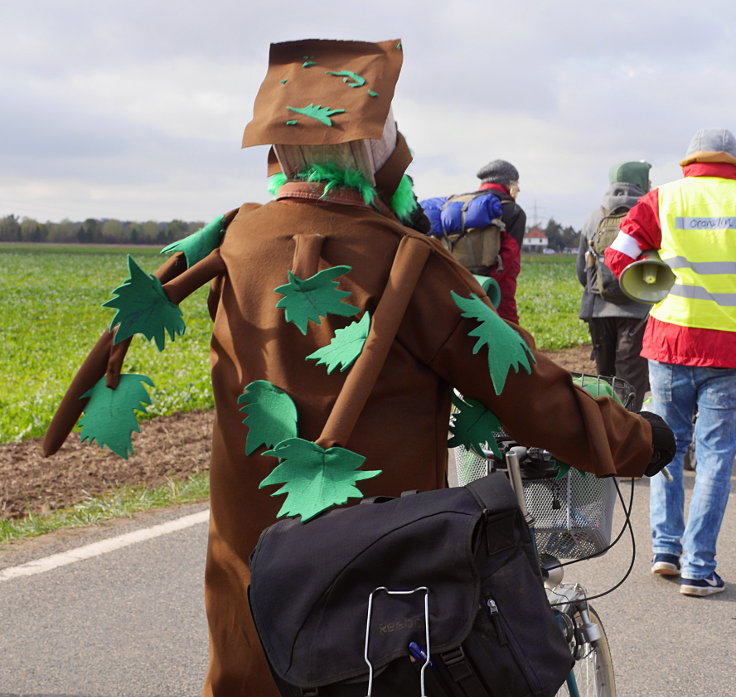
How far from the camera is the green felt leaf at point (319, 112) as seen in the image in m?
2.13

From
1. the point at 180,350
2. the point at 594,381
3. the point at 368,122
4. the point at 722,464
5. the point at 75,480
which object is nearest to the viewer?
the point at 368,122

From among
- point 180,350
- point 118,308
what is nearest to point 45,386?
point 180,350

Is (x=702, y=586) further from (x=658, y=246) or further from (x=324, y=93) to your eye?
(x=324, y=93)

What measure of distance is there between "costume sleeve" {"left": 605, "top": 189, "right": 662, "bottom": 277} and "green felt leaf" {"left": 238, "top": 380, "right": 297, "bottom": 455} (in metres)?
2.76

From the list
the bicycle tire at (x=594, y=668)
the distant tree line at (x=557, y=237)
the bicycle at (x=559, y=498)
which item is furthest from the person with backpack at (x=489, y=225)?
the distant tree line at (x=557, y=237)

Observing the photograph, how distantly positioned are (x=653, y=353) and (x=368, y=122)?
3041 mm

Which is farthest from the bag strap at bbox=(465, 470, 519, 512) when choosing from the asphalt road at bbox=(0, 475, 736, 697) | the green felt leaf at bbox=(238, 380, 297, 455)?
the asphalt road at bbox=(0, 475, 736, 697)

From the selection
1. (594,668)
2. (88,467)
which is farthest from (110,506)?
(594,668)

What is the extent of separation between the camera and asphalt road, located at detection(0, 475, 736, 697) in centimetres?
381

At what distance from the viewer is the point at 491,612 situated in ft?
A: 5.95

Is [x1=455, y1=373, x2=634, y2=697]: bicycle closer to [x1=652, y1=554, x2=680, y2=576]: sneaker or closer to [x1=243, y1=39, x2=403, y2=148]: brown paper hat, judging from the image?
[x1=243, y1=39, x2=403, y2=148]: brown paper hat

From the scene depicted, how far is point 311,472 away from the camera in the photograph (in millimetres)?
1935

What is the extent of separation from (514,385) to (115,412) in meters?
0.95

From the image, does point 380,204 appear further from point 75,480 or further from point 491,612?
point 75,480
